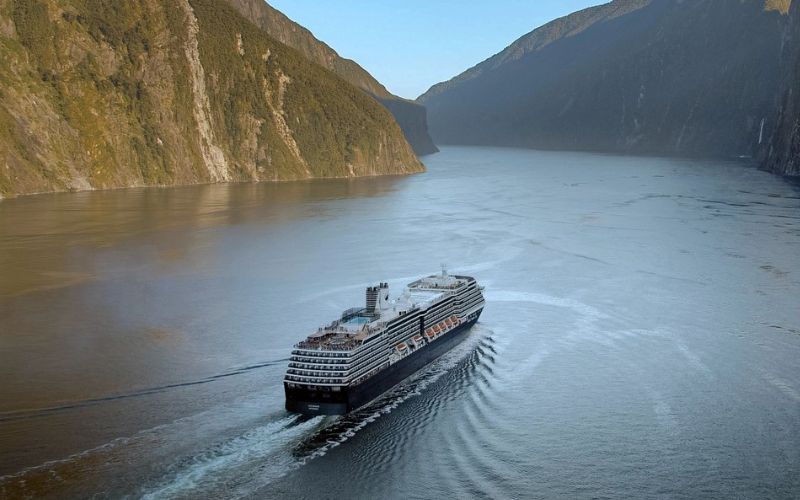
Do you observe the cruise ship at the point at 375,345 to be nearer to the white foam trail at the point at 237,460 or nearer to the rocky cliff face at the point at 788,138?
the white foam trail at the point at 237,460

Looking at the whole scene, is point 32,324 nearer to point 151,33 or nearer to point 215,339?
point 215,339

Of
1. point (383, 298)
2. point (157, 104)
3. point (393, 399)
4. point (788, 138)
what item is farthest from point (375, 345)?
point (788, 138)

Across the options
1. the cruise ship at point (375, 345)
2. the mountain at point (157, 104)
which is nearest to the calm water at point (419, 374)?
the cruise ship at point (375, 345)

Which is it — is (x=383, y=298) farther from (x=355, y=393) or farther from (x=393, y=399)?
(x=355, y=393)

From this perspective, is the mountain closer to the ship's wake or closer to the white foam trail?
the ship's wake

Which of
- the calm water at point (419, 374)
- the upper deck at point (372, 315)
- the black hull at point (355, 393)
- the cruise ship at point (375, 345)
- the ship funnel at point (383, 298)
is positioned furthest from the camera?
the ship funnel at point (383, 298)

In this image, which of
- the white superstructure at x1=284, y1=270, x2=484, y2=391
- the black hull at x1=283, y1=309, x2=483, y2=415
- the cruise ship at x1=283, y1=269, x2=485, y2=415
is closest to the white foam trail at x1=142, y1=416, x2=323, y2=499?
the black hull at x1=283, y1=309, x2=483, y2=415
